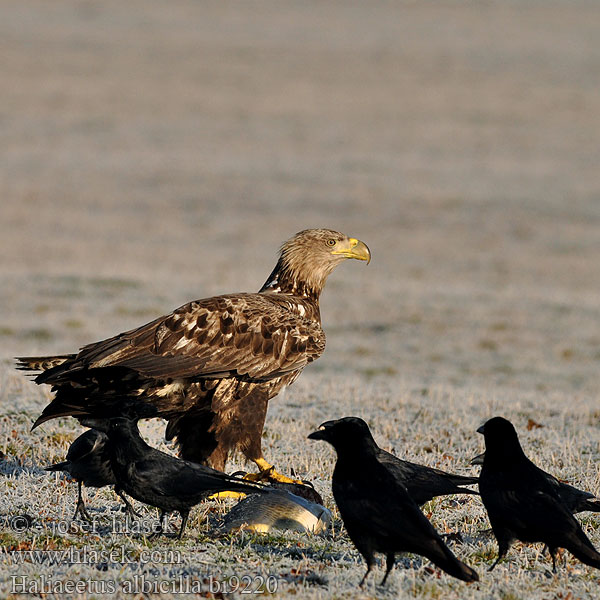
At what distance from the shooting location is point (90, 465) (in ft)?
24.6

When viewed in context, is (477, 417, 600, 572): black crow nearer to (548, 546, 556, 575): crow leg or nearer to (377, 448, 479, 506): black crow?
(548, 546, 556, 575): crow leg

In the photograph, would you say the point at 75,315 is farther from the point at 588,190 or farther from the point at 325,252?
the point at 588,190

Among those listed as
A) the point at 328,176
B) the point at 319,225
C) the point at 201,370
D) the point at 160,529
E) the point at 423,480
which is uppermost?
the point at 328,176

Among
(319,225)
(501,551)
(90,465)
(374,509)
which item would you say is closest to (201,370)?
(90,465)

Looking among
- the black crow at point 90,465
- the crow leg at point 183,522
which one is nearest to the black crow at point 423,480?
the crow leg at point 183,522

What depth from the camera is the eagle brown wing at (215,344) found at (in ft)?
27.0

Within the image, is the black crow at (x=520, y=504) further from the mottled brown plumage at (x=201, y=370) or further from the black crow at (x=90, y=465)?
the black crow at (x=90, y=465)

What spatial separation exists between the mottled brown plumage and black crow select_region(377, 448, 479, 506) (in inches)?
69.9

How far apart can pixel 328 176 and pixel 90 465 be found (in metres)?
34.9

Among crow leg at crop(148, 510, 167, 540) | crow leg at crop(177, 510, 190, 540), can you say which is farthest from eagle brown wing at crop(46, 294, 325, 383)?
crow leg at crop(177, 510, 190, 540)

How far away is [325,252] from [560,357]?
1148 cm

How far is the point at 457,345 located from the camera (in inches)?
817

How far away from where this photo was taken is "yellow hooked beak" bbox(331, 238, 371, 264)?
415 inches

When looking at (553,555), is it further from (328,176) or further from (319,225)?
(328,176)
